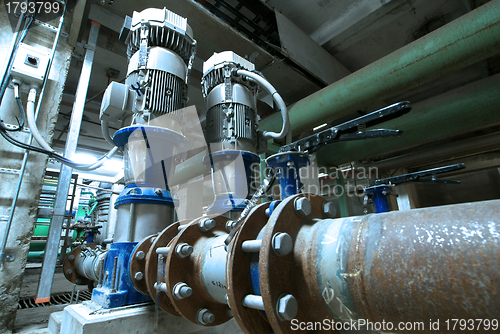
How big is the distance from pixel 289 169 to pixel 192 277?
363 millimetres

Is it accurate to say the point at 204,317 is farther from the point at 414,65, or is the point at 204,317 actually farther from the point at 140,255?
the point at 414,65

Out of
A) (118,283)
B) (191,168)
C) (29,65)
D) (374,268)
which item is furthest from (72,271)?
(374,268)

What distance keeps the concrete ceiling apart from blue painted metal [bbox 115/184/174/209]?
108cm

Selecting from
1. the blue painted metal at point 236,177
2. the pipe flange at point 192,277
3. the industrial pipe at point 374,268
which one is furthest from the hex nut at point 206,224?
the blue painted metal at point 236,177

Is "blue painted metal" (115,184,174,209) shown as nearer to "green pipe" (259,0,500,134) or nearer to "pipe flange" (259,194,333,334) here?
"pipe flange" (259,194,333,334)

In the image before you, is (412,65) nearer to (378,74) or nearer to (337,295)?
(378,74)

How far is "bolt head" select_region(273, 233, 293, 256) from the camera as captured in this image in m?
0.41

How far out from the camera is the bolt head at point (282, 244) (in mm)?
407

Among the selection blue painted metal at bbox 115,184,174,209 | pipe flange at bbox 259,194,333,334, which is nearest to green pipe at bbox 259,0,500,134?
blue painted metal at bbox 115,184,174,209

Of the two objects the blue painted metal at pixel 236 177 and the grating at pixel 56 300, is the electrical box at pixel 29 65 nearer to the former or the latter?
the blue painted metal at pixel 236 177

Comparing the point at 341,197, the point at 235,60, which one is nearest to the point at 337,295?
the point at 235,60

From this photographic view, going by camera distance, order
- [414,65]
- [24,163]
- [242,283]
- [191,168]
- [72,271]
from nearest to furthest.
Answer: [242,283] → [24,163] → [414,65] → [72,271] → [191,168]

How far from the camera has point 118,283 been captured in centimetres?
89

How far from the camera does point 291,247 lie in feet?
1.40
